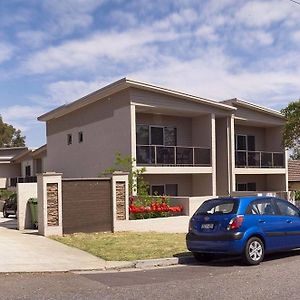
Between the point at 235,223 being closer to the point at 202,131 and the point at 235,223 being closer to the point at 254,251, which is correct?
the point at 254,251

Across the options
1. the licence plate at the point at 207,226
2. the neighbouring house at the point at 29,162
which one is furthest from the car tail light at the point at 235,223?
the neighbouring house at the point at 29,162

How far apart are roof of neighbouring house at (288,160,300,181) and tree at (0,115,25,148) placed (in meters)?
44.0

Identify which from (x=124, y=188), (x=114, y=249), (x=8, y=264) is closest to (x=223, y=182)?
(x=124, y=188)

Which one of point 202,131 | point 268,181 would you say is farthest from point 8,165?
point 202,131

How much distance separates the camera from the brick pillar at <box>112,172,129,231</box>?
56.4 feet

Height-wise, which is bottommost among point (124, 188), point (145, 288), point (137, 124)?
point (145, 288)

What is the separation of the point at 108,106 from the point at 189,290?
16.3 m

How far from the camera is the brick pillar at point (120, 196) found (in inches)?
677

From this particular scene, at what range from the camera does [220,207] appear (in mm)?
11555

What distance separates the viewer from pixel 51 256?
12094mm

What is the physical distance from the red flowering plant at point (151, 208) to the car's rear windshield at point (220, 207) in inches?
263

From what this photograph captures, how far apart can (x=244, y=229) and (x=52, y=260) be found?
429 centimetres

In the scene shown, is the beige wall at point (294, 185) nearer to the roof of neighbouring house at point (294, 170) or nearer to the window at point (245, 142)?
the roof of neighbouring house at point (294, 170)

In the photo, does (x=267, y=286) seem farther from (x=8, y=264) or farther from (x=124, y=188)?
(x=124, y=188)
